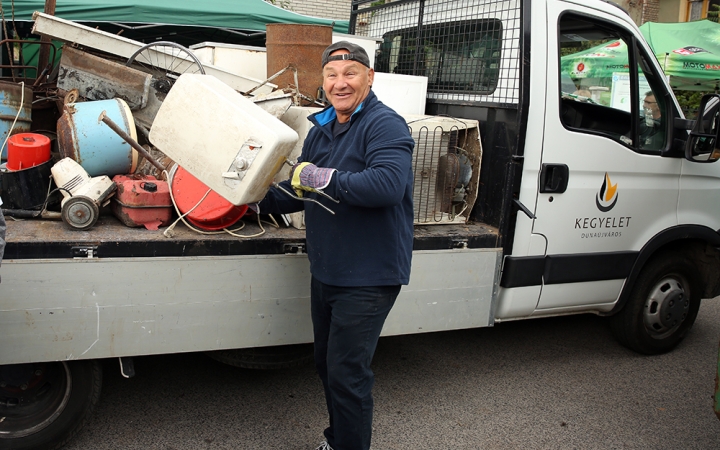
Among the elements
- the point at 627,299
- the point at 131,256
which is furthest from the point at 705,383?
the point at 131,256

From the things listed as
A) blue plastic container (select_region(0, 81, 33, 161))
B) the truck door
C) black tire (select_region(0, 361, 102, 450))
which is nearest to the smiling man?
black tire (select_region(0, 361, 102, 450))

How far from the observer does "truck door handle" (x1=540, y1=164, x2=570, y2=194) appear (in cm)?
345

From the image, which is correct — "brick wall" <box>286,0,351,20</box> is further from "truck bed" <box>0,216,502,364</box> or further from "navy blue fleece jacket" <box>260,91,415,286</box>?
"navy blue fleece jacket" <box>260,91,415,286</box>

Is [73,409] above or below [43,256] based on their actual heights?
below

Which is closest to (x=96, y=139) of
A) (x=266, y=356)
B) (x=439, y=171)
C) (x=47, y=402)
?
(x=47, y=402)

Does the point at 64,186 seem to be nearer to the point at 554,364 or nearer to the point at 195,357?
the point at 195,357

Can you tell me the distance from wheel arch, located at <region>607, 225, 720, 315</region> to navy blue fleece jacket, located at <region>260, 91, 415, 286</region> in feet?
6.80

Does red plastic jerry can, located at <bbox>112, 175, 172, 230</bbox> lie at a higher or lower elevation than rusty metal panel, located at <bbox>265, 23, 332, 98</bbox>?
lower

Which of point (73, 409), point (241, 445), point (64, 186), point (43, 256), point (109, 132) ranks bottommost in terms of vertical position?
point (241, 445)

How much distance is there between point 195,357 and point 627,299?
2806 mm

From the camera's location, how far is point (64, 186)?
2.81 m

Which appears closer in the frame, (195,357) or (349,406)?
(349,406)

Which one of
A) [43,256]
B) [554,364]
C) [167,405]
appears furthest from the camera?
[554,364]

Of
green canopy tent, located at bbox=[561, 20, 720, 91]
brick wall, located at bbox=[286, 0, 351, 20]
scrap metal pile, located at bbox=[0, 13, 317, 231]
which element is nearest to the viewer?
scrap metal pile, located at bbox=[0, 13, 317, 231]
